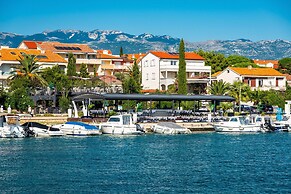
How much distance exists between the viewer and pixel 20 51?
338 feet

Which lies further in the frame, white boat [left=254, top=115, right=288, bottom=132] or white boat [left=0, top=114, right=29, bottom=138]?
white boat [left=254, top=115, right=288, bottom=132]

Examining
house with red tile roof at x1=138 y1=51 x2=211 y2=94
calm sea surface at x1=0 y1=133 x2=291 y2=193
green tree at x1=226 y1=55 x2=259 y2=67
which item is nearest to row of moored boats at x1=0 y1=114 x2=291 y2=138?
calm sea surface at x1=0 y1=133 x2=291 y2=193

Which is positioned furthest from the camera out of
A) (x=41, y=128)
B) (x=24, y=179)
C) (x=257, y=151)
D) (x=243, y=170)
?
(x=41, y=128)

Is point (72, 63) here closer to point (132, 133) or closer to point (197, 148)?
point (132, 133)

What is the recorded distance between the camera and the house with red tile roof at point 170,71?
110 metres

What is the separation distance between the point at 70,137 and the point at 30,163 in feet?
66.9

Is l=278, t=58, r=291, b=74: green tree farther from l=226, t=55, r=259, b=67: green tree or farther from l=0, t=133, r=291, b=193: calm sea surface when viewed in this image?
l=0, t=133, r=291, b=193: calm sea surface

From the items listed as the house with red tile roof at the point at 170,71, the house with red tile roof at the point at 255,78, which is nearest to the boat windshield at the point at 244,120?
the house with red tile roof at the point at 255,78

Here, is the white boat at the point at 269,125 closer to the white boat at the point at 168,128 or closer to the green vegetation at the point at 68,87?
the green vegetation at the point at 68,87

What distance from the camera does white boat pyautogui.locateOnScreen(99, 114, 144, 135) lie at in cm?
6794

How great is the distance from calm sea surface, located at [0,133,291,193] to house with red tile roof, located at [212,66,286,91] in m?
45.3

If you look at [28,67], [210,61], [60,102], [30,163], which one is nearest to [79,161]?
[30,163]

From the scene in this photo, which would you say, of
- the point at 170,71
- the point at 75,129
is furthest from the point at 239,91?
the point at 75,129

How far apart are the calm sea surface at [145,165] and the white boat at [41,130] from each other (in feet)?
6.32
